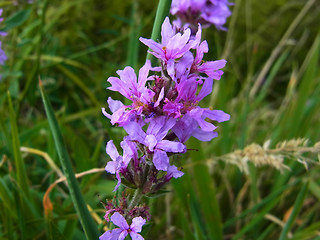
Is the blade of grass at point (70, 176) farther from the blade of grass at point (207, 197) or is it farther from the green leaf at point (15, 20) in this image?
the green leaf at point (15, 20)

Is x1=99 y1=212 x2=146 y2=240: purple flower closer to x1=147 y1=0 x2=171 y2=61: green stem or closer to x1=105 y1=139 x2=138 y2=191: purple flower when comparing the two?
x1=105 y1=139 x2=138 y2=191: purple flower

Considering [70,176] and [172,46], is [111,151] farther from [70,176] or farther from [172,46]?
[172,46]

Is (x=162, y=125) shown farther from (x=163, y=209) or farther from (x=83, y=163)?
(x=163, y=209)

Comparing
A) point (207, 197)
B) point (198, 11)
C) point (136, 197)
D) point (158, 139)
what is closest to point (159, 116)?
point (158, 139)

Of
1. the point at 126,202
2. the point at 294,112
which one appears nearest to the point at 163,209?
the point at 294,112

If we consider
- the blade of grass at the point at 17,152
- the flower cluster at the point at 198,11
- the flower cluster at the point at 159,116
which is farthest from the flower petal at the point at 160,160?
the flower cluster at the point at 198,11

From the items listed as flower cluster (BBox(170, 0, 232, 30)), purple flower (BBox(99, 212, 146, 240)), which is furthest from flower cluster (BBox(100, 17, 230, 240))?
flower cluster (BBox(170, 0, 232, 30))
